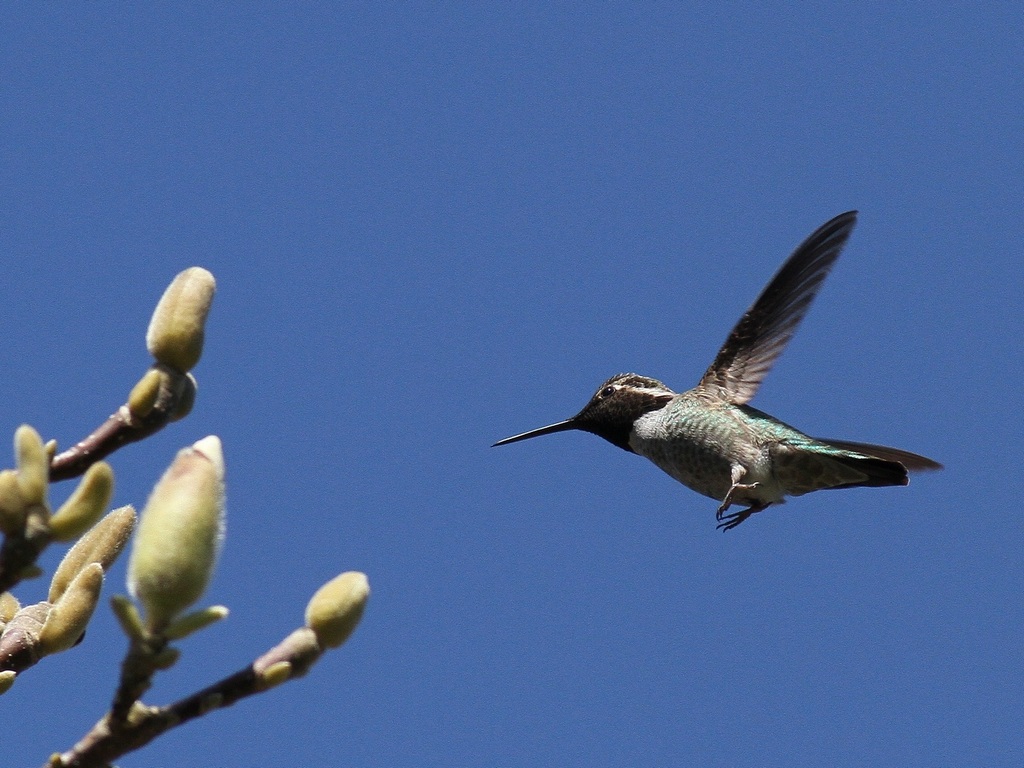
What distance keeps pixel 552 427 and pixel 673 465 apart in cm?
177

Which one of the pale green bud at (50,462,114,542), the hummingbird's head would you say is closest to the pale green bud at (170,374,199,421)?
Result: the pale green bud at (50,462,114,542)

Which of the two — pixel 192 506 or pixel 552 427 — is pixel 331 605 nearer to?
pixel 192 506

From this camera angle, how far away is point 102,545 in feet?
9.95

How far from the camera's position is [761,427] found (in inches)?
332

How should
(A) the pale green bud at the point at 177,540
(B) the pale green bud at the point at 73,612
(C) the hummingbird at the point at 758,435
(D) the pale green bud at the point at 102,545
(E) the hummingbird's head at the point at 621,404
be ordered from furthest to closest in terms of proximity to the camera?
(E) the hummingbird's head at the point at 621,404 → (C) the hummingbird at the point at 758,435 → (D) the pale green bud at the point at 102,545 → (B) the pale green bud at the point at 73,612 → (A) the pale green bud at the point at 177,540

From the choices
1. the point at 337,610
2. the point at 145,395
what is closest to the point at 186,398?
the point at 145,395

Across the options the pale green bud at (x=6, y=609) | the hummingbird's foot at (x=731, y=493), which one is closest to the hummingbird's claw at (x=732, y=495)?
the hummingbird's foot at (x=731, y=493)

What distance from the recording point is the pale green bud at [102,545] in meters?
3.03

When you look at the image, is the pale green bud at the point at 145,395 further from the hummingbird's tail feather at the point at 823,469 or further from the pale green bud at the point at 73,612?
the hummingbird's tail feather at the point at 823,469

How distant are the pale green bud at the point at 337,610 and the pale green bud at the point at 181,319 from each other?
0.68m

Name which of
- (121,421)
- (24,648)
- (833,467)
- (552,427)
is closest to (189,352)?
(121,421)

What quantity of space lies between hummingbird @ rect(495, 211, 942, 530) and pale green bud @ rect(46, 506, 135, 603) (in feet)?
17.4

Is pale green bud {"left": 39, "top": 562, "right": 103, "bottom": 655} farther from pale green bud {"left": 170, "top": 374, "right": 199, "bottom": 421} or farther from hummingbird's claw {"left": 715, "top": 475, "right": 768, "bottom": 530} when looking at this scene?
hummingbird's claw {"left": 715, "top": 475, "right": 768, "bottom": 530}

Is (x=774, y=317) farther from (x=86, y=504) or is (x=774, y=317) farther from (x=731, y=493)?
(x=86, y=504)
